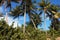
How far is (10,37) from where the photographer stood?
1053 inches

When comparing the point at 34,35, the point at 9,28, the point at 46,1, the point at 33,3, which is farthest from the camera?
the point at 46,1

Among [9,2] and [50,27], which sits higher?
[9,2]

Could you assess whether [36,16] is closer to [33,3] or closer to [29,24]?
[29,24]

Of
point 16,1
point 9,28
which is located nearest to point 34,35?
point 9,28

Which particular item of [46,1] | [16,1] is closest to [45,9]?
[46,1]

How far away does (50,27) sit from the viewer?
2292 inches

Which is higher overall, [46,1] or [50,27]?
[46,1]

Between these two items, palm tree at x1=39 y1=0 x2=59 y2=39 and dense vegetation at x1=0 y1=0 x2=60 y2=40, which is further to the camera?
palm tree at x1=39 y1=0 x2=59 y2=39

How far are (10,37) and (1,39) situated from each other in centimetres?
122

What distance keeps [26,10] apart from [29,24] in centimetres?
897

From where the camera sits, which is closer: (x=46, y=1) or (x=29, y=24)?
(x=46, y=1)

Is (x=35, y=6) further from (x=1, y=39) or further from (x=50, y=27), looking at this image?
(x=1, y=39)

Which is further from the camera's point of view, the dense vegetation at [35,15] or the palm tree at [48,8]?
the palm tree at [48,8]

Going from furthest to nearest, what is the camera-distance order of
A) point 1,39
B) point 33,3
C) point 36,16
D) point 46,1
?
point 36,16 < point 46,1 < point 33,3 < point 1,39
